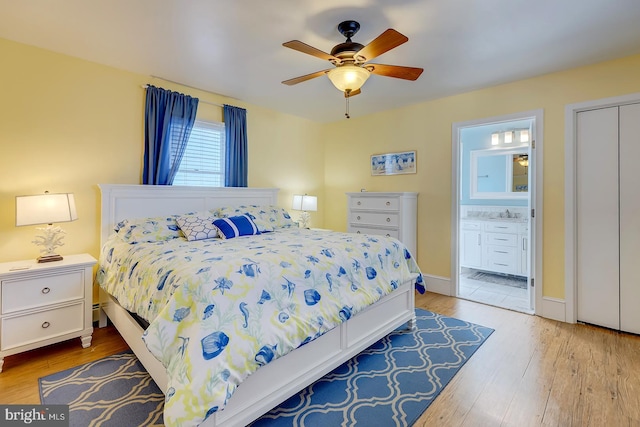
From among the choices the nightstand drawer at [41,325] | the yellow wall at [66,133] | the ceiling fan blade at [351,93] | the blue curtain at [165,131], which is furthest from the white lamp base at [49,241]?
the ceiling fan blade at [351,93]

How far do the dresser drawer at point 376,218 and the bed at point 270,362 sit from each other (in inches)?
45.4

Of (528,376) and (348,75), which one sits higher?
(348,75)

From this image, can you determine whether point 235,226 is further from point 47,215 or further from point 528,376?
point 528,376

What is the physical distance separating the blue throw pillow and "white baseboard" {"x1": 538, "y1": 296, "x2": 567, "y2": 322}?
120 inches

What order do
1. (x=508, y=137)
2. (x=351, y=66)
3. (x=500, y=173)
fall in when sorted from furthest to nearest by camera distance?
(x=500, y=173)
(x=508, y=137)
(x=351, y=66)

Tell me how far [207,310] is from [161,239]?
1.55 metres

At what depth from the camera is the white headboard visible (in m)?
2.83

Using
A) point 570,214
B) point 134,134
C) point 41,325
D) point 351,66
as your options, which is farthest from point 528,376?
point 134,134

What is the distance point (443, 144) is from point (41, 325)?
14.2 ft

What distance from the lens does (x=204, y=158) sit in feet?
12.0

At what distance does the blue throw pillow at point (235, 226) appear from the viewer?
285cm

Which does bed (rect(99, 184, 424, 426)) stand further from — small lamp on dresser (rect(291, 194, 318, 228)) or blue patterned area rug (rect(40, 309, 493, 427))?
small lamp on dresser (rect(291, 194, 318, 228))

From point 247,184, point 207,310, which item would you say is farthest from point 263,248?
point 247,184

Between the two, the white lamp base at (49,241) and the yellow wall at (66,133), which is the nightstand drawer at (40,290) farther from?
the yellow wall at (66,133)
